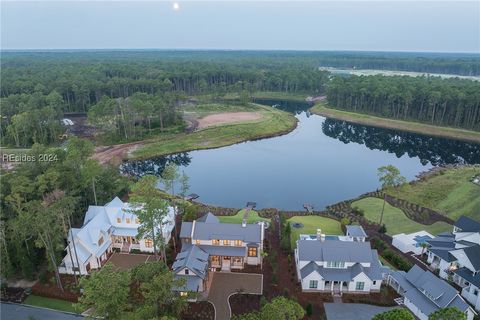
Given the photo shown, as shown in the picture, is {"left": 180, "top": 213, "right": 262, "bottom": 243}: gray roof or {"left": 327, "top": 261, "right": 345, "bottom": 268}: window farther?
{"left": 180, "top": 213, "right": 262, "bottom": 243}: gray roof

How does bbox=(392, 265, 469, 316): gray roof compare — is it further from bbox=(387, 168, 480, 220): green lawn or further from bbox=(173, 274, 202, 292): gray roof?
bbox=(387, 168, 480, 220): green lawn

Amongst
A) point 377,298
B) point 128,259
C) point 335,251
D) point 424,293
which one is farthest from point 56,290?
point 424,293

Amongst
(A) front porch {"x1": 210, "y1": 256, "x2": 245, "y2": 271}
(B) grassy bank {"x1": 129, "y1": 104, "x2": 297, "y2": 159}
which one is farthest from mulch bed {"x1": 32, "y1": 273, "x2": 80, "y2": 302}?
(B) grassy bank {"x1": 129, "y1": 104, "x2": 297, "y2": 159}

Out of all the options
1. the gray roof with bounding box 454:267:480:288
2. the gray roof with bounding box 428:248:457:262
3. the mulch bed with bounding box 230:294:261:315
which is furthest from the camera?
the gray roof with bounding box 428:248:457:262

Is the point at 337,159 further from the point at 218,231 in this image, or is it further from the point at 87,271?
the point at 87,271

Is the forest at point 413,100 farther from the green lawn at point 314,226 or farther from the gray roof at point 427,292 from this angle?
the gray roof at point 427,292

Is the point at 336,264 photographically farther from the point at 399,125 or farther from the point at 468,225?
the point at 399,125

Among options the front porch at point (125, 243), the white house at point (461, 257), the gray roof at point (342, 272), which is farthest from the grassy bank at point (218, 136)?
the white house at point (461, 257)
